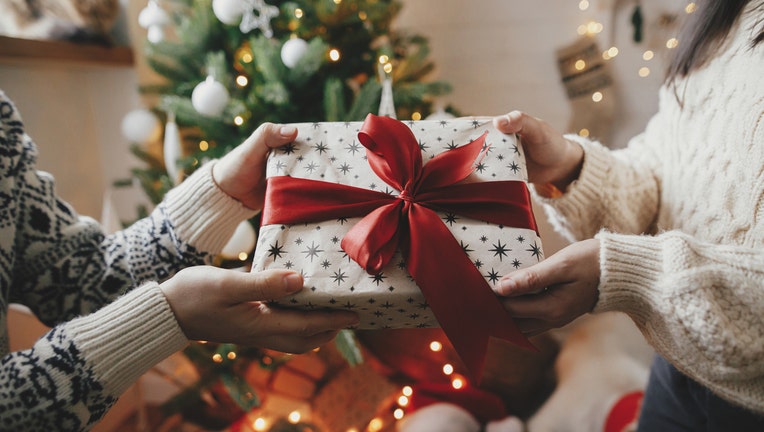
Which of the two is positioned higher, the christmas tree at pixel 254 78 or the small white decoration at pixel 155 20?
the small white decoration at pixel 155 20

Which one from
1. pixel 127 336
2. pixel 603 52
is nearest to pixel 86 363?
pixel 127 336

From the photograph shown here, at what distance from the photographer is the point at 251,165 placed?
71cm

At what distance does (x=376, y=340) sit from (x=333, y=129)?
0.99 m

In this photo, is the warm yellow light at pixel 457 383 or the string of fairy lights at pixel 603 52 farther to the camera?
the string of fairy lights at pixel 603 52

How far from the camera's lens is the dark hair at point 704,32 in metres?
0.66

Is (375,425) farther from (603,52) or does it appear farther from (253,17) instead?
(603,52)

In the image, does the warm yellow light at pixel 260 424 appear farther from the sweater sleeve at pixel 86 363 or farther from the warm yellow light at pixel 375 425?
the sweater sleeve at pixel 86 363

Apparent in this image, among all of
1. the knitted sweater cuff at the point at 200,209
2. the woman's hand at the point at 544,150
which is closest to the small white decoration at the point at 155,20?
the knitted sweater cuff at the point at 200,209

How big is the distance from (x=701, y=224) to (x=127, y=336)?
83 centimetres

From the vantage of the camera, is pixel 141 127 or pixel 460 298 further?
pixel 141 127

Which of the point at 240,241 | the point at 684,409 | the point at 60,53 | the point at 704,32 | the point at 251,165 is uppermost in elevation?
the point at 60,53

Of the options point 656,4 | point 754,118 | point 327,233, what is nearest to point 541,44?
point 656,4

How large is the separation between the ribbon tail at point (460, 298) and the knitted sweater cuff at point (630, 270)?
13 centimetres

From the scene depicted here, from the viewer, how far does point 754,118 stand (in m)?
0.59
